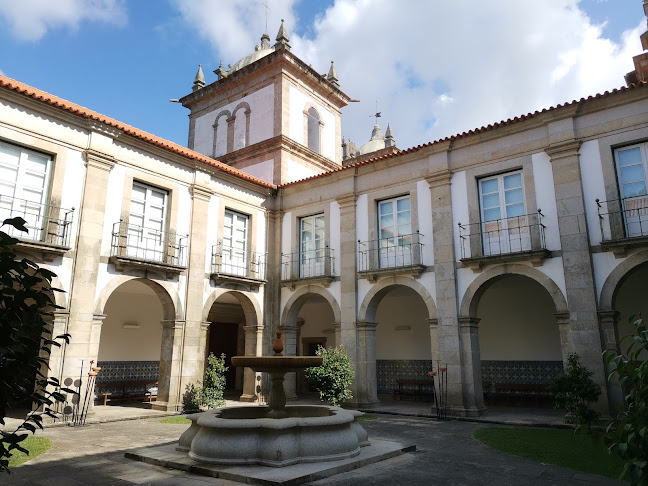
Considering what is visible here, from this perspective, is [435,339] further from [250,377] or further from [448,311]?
[250,377]

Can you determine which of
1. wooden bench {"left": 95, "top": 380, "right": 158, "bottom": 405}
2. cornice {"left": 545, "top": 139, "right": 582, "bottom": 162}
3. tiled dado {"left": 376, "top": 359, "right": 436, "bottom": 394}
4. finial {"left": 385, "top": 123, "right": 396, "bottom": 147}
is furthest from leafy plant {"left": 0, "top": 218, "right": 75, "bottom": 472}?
finial {"left": 385, "top": 123, "right": 396, "bottom": 147}

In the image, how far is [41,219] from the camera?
9.53 meters

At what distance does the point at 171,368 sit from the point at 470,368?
22.1 ft

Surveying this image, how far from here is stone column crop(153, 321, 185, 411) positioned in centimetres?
1112

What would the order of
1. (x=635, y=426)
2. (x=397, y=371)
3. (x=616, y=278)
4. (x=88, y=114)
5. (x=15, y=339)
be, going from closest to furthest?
(x=15, y=339)
(x=635, y=426)
(x=616, y=278)
(x=88, y=114)
(x=397, y=371)

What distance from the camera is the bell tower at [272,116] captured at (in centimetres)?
1761

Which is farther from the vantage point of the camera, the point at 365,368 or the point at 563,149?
the point at 365,368

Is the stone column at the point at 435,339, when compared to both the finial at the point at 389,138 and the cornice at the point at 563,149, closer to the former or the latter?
the cornice at the point at 563,149

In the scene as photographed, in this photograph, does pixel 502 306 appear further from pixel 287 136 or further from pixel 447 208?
pixel 287 136

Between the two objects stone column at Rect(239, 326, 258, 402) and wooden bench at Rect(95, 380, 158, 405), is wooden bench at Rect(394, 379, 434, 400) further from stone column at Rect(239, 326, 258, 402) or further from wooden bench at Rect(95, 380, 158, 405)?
wooden bench at Rect(95, 380, 158, 405)

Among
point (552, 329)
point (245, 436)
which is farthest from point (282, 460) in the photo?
point (552, 329)

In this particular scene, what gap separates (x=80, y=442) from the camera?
301 inches

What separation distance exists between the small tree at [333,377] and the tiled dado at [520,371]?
4.56 meters

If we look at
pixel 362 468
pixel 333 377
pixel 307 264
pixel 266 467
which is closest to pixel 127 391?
pixel 307 264
